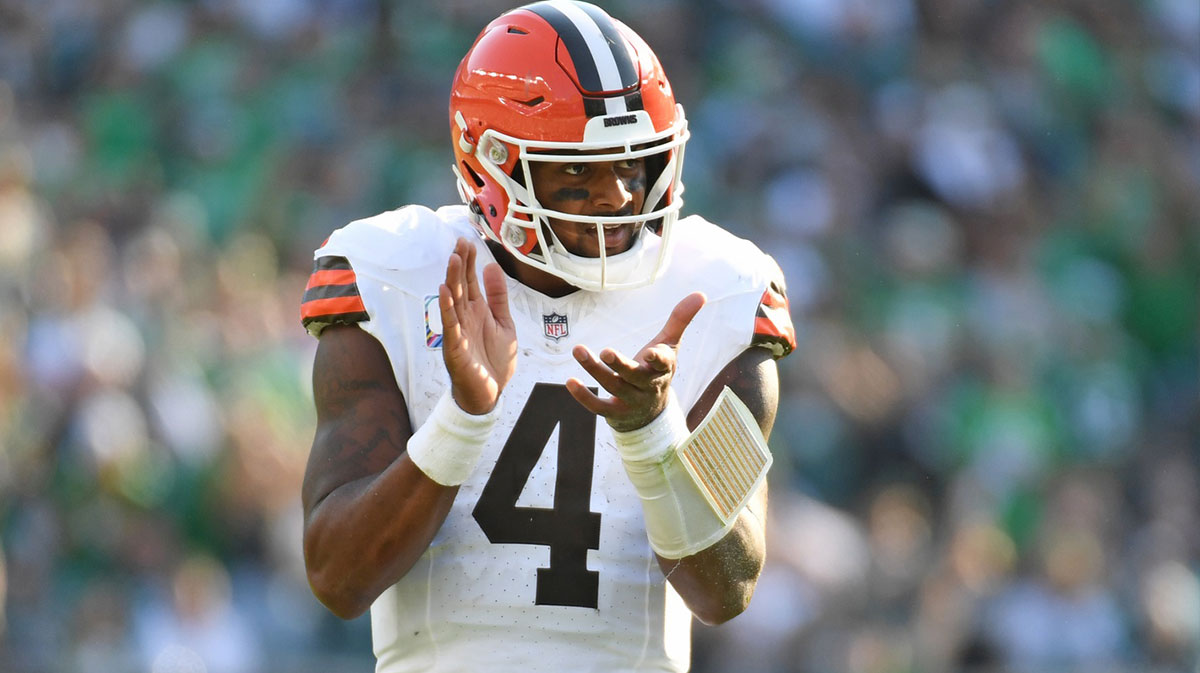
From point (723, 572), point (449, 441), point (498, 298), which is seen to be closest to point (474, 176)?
point (498, 298)

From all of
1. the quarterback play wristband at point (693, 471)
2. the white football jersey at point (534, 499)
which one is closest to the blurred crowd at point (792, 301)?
the white football jersey at point (534, 499)

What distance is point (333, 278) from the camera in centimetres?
291

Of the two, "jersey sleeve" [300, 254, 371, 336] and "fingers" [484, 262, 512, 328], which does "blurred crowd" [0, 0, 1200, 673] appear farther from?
"fingers" [484, 262, 512, 328]

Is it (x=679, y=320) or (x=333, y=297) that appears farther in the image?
(x=333, y=297)

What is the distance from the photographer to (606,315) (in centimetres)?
299

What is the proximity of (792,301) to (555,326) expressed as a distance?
15.8 ft

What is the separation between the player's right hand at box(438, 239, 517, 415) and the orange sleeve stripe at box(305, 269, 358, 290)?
0.40 meters

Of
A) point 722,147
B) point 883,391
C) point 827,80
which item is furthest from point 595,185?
point 827,80

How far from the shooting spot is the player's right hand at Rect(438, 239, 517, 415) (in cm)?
250

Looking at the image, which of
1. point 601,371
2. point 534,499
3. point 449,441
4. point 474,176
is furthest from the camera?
point 474,176

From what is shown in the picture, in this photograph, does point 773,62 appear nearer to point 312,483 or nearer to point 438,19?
point 438,19

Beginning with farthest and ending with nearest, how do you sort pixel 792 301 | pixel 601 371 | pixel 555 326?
pixel 792 301 → pixel 555 326 → pixel 601 371

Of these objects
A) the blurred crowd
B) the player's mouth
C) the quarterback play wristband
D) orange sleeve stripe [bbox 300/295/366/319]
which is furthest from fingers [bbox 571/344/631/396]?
the blurred crowd

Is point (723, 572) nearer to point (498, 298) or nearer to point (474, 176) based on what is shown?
point (498, 298)
